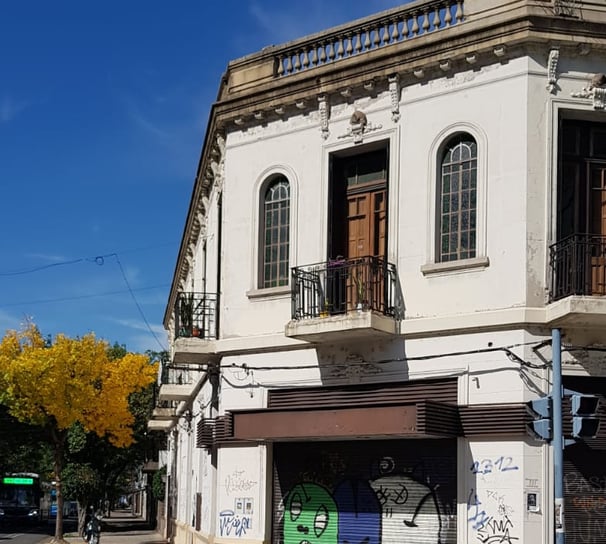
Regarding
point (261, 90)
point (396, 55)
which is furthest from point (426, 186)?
point (261, 90)

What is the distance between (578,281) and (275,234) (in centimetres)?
581

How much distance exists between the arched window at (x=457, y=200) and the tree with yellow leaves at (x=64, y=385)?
21.1 m

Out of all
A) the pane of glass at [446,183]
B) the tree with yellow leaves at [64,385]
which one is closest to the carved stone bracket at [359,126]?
the pane of glass at [446,183]

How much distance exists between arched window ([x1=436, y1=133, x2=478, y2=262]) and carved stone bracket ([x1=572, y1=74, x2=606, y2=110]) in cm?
177

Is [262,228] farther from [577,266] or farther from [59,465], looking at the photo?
[59,465]

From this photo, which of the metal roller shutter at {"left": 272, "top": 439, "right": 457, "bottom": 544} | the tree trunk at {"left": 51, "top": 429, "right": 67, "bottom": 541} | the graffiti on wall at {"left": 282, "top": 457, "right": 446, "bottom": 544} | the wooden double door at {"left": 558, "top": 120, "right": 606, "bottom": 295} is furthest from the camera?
the tree trunk at {"left": 51, "top": 429, "right": 67, "bottom": 541}

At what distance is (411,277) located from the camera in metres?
16.5

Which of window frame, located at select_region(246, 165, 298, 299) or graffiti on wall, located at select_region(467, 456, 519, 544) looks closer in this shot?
graffiti on wall, located at select_region(467, 456, 519, 544)

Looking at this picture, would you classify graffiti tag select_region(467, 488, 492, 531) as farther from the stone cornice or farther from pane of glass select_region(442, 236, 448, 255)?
the stone cornice

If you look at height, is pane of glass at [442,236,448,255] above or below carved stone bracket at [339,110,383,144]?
below

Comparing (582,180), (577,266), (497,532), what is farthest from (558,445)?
(582,180)

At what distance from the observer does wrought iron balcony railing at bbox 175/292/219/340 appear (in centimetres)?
1952

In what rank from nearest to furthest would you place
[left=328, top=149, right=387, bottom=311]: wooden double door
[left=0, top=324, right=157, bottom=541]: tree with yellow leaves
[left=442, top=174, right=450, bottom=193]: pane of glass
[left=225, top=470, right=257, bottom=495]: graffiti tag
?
[left=442, top=174, right=450, bottom=193]: pane of glass, [left=328, top=149, right=387, bottom=311]: wooden double door, [left=225, top=470, right=257, bottom=495]: graffiti tag, [left=0, top=324, right=157, bottom=541]: tree with yellow leaves

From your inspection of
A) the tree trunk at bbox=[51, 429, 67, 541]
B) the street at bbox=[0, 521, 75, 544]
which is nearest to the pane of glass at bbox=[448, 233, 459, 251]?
the tree trunk at bbox=[51, 429, 67, 541]
